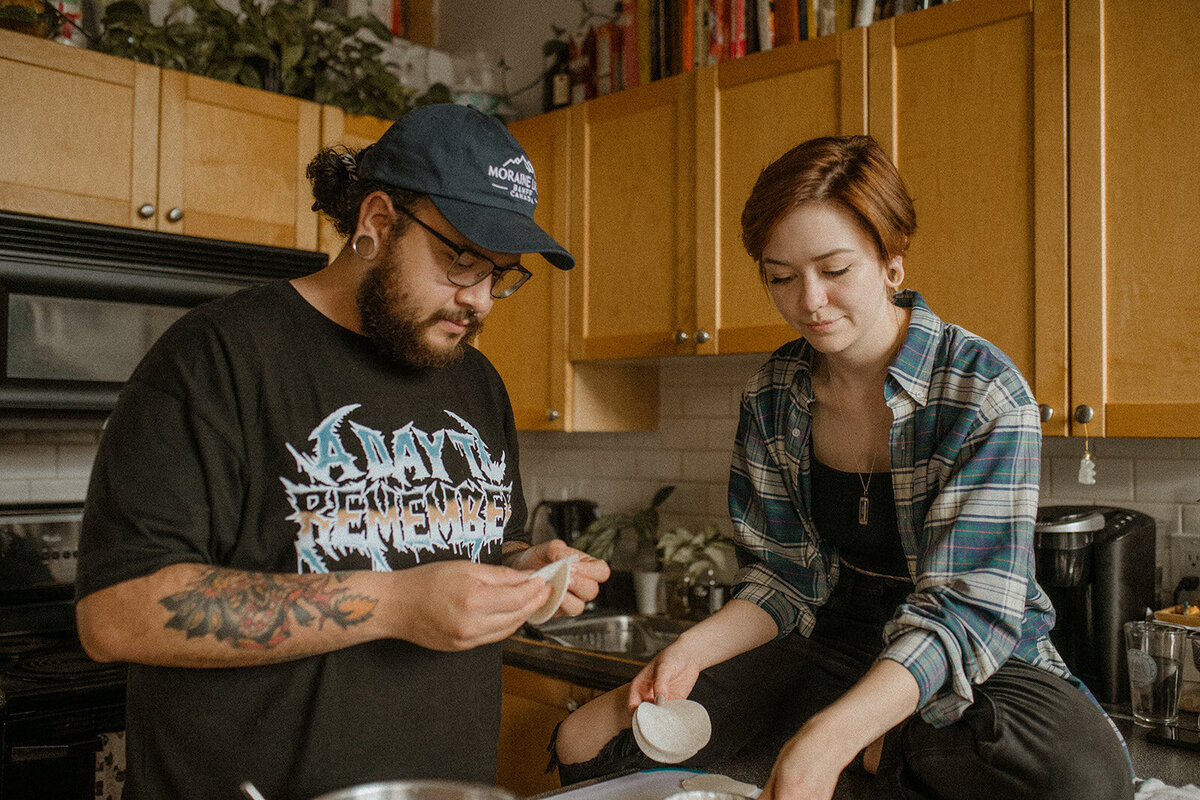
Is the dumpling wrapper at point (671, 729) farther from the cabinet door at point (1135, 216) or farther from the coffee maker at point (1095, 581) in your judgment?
the cabinet door at point (1135, 216)

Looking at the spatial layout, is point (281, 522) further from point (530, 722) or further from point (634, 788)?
point (530, 722)

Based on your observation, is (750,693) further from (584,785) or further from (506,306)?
(506,306)

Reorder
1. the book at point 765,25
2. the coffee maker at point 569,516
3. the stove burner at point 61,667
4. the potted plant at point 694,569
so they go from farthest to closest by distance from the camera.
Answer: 1. the coffee maker at point 569,516
2. the potted plant at point 694,569
3. the book at point 765,25
4. the stove burner at point 61,667

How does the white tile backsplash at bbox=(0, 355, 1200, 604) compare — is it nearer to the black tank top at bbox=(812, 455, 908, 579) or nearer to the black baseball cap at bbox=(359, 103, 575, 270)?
the black tank top at bbox=(812, 455, 908, 579)

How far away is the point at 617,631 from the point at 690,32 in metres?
1.67

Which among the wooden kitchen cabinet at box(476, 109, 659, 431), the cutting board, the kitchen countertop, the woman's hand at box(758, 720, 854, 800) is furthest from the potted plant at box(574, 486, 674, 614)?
the woman's hand at box(758, 720, 854, 800)

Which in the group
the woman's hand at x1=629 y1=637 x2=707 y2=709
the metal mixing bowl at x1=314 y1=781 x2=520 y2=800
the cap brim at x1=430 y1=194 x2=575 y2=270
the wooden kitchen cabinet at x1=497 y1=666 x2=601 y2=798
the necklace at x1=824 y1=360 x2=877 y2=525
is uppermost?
the cap brim at x1=430 y1=194 x2=575 y2=270

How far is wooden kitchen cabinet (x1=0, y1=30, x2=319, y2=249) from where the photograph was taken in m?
2.33

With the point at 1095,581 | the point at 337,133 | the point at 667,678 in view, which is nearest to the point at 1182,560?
the point at 1095,581

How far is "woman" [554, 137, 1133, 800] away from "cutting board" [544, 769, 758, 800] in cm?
13

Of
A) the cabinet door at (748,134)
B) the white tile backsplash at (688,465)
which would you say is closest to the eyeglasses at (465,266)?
the cabinet door at (748,134)

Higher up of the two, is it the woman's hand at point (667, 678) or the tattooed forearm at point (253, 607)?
the tattooed forearm at point (253, 607)

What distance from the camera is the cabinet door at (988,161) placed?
1896mm

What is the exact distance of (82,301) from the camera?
233cm
